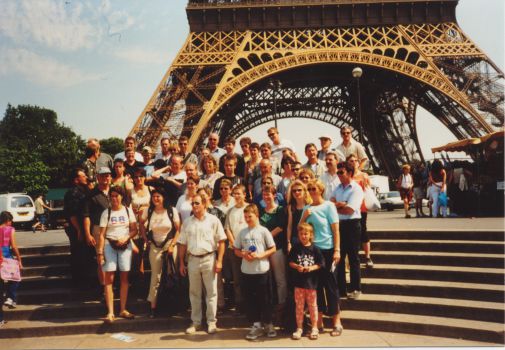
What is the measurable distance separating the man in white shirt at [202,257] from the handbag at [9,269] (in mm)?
2678

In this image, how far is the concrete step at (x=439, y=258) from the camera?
19.9 ft

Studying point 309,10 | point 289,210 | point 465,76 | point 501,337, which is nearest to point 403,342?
point 501,337

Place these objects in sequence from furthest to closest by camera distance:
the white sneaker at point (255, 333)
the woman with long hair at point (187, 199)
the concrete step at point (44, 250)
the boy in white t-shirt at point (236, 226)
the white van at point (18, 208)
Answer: the white van at point (18, 208) → the concrete step at point (44, 250) → the woman with long hair at point (187, 199) → the boy in white t-shirt at point (236, 226) → the white sneaker at point (255, 333)

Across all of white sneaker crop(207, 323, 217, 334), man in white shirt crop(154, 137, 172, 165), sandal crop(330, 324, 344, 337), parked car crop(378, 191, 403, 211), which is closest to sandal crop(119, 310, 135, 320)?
white sneaker crop(207, 323, 217, 334)

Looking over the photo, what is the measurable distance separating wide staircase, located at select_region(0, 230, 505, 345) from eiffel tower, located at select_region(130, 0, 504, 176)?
13.0 m

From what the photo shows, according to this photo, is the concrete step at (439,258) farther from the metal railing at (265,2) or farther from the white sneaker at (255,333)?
the metal railing at (265,2)

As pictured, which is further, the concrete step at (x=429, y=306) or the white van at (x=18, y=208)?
the white van at (x=18, y=208)

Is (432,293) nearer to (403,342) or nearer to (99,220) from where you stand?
(403,342)

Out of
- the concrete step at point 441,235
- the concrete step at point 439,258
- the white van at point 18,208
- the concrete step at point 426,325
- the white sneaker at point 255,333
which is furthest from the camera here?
the white van at point 18,208

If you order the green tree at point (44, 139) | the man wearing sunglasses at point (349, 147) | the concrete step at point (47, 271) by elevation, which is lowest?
the concrete step at point (47, 271)

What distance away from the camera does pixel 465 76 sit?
824 inches

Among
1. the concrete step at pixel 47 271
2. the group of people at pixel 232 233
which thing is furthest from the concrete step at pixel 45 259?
the group of people at pixel 232 233

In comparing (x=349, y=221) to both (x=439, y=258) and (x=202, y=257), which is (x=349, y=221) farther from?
(x=202, y=257)

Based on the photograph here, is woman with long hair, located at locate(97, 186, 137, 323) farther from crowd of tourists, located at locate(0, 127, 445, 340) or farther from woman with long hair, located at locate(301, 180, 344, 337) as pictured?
woman with long hair, located at locate(301, 180, 344, 337)
